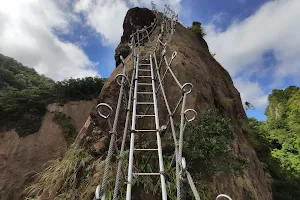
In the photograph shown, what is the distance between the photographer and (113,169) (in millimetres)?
3719

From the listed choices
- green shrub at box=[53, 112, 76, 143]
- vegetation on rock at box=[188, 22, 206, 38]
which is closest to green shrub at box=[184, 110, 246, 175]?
green shrub at box=[53, 112, 76, 143]

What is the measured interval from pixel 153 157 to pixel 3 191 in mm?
6226

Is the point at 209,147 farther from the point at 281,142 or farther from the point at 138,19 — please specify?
the point at 281,142

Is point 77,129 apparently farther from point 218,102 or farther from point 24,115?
point 218,102

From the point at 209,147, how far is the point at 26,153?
23.9 feet

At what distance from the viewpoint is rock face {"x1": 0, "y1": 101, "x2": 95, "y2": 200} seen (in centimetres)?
754

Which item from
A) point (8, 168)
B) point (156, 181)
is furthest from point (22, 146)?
point (156, 181)

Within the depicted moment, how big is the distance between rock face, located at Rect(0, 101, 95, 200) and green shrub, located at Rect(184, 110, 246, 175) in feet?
18.3

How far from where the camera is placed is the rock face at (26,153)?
754 cm

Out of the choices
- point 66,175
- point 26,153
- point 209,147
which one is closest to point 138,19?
point 26,153

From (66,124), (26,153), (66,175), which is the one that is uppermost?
(66,124)

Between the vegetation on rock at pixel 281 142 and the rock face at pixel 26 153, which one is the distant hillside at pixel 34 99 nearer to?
the rock face at pixel 26 153

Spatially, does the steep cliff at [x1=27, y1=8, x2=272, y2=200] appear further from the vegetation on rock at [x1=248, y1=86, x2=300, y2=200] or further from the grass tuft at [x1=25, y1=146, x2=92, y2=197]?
the vegetation on rock at [x1=248, y1=86, x2=300, y2=200]

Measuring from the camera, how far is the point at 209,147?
3.56m
